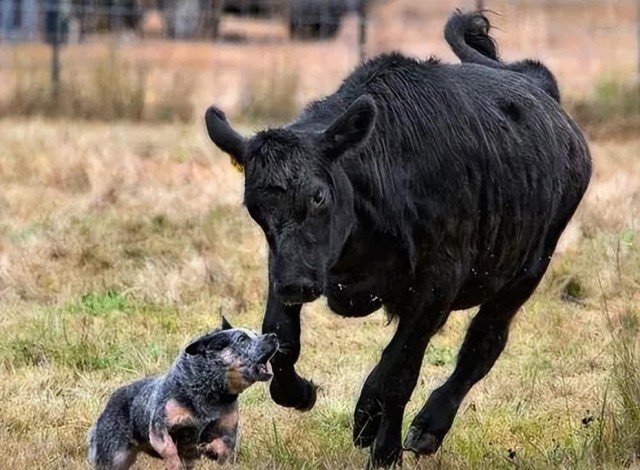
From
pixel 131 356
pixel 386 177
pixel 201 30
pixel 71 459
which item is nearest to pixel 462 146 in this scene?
pixel 386 177

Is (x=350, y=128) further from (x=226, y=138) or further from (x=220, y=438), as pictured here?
(x=220, y=438)

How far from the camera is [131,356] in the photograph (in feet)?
27.6

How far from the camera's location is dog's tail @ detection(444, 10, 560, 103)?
7914mm

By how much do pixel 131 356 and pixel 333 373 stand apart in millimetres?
1226

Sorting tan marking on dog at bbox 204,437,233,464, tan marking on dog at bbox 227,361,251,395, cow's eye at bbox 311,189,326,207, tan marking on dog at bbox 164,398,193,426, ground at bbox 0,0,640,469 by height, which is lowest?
ground at bbox 0,0,640,469

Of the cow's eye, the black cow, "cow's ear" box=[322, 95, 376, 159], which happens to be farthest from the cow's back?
the cow's eye

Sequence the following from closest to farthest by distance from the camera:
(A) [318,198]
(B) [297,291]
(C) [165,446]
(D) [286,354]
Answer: (B) [297,291]
(A) [318,198]
(C) [165,446]
(D) [286,354]

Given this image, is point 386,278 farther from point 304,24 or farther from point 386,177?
point 304,24

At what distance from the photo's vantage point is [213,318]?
947cm

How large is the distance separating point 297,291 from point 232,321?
4.02 m

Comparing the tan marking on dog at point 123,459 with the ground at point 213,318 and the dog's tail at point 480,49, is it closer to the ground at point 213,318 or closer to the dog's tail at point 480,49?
the ground at point 213,318

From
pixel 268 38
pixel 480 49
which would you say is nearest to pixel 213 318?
pixel 480 49

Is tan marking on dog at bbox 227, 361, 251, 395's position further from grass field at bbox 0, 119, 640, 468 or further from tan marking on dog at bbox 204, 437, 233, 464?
grass field at bbox 0, 119, 640, 468

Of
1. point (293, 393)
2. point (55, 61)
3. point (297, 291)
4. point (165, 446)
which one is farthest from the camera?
point (55, 61)
